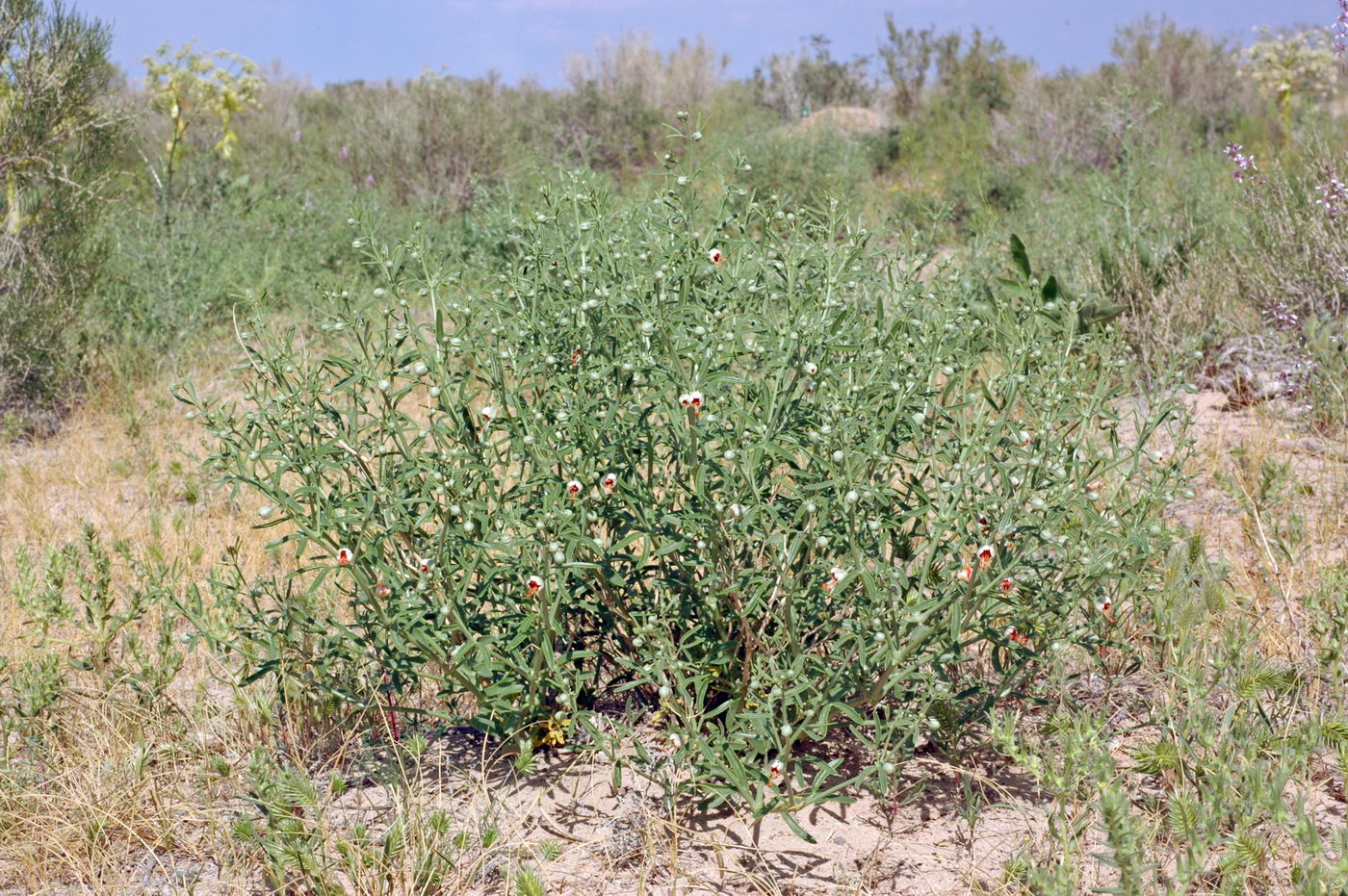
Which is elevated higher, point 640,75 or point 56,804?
point 640,75

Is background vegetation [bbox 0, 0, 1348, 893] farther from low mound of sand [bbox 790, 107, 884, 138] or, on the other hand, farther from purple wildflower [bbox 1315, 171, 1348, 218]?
low mound of sand [bbox 790, 107, 884, 138]

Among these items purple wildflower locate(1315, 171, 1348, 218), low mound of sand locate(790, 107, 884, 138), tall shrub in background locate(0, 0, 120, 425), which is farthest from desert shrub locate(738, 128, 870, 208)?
tall shrub in background locate(0, 0, 120, 425)

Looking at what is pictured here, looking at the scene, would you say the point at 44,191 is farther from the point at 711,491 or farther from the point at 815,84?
the point at 815,84

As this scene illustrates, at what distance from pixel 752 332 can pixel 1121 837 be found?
3.78 feet

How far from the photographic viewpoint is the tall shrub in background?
18.3 feet

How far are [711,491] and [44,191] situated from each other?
505 cm

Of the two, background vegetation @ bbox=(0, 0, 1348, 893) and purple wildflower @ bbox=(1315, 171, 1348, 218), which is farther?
purple wildflower @ bbox=(1315, 171, 1348, 218)

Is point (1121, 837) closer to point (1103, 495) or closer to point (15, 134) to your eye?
point (1103, 495)

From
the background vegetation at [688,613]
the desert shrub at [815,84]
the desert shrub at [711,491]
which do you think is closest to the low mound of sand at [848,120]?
the desert shrub at [815,84]

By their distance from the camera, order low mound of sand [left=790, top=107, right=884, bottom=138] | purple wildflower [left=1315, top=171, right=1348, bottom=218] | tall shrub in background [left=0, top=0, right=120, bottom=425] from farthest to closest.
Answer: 1. low mound of sand [left=790, top=107, right=884, bottom=138]
2. tall shrub in background [left=0, top=0, right=120, bottom=425]
3. purple wildflower [left=1315, top=171, right=1348, bottom=218]

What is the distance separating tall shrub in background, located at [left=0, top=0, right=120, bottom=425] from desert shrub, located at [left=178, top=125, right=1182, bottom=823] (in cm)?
396

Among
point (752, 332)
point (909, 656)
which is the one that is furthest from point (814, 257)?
point (909, 656)

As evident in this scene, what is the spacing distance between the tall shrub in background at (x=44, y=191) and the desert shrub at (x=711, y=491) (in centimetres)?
396

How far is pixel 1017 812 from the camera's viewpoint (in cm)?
238
